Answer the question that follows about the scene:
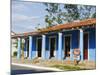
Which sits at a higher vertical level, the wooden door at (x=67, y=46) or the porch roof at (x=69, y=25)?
the porch roof at (x=69, y=25)

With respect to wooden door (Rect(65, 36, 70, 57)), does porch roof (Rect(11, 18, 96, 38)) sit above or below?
above

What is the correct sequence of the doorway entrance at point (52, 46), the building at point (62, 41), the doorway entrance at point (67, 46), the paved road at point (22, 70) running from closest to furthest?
1. the paved road at point (22, 70)
2. the building at point (62, 41)
3. the doorway entrance at point (52, 46)
4. the doorway entrance at point (67, 46)

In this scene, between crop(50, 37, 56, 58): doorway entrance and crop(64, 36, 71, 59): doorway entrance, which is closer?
crop(50, 37, 56, 58): doorway entrance

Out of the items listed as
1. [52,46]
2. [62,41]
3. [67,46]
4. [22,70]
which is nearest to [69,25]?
[62,41]

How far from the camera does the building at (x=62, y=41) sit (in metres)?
11.5

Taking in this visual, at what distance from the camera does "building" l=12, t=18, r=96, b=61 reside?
11.5 metres

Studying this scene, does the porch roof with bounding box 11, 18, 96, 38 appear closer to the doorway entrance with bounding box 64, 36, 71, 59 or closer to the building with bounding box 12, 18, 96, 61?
the building with bounding box 12, 18, 96, 61

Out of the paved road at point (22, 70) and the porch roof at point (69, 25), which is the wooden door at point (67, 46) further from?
the paved road at point (22, 70)

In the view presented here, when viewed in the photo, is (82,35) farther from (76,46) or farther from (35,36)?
(35,36)

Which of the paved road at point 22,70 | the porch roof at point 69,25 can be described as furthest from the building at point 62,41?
the paved road at point 22,70

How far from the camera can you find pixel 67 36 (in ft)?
39.9

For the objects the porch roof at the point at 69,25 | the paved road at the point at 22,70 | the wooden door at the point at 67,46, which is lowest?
the paved road at the point at 22,70

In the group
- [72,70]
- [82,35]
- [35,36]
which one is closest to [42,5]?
[35,36]

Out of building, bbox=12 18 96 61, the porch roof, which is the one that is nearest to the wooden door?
building, bbox=12 18 96 61
